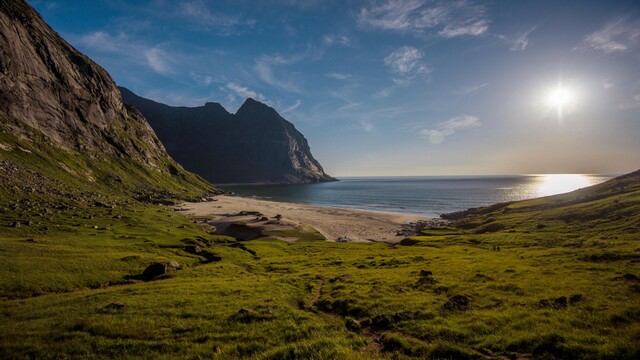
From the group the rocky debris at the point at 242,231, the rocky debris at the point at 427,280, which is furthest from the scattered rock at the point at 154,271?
the rocky debris at the point at 242,231

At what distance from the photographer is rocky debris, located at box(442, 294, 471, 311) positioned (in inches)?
875

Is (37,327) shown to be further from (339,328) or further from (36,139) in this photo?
(36,139)

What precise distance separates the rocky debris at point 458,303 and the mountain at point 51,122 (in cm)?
9488

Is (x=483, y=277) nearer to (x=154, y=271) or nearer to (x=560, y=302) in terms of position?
(x=560, y=302)

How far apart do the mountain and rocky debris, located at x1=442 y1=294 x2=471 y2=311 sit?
9488 centimetres

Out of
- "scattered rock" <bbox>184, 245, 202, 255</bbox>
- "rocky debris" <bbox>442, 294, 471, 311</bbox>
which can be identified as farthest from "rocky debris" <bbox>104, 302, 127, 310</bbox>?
"scattered rock" <bbox>184, 245, 202, 255</bbox>

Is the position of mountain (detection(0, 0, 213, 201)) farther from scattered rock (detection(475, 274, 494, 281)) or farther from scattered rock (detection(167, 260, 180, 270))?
scattered rock (detection(475, 274, 494, 281))

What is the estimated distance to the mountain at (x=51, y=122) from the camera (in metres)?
105

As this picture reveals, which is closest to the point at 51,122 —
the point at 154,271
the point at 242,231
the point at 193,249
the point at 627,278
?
the point at 242,231

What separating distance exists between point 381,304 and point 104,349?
63.9ft

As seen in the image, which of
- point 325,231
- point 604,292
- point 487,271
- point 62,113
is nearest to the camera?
point 604,292

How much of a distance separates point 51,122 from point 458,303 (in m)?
188

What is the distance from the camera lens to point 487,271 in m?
33.7

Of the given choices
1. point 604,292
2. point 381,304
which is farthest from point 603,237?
point 381,304
